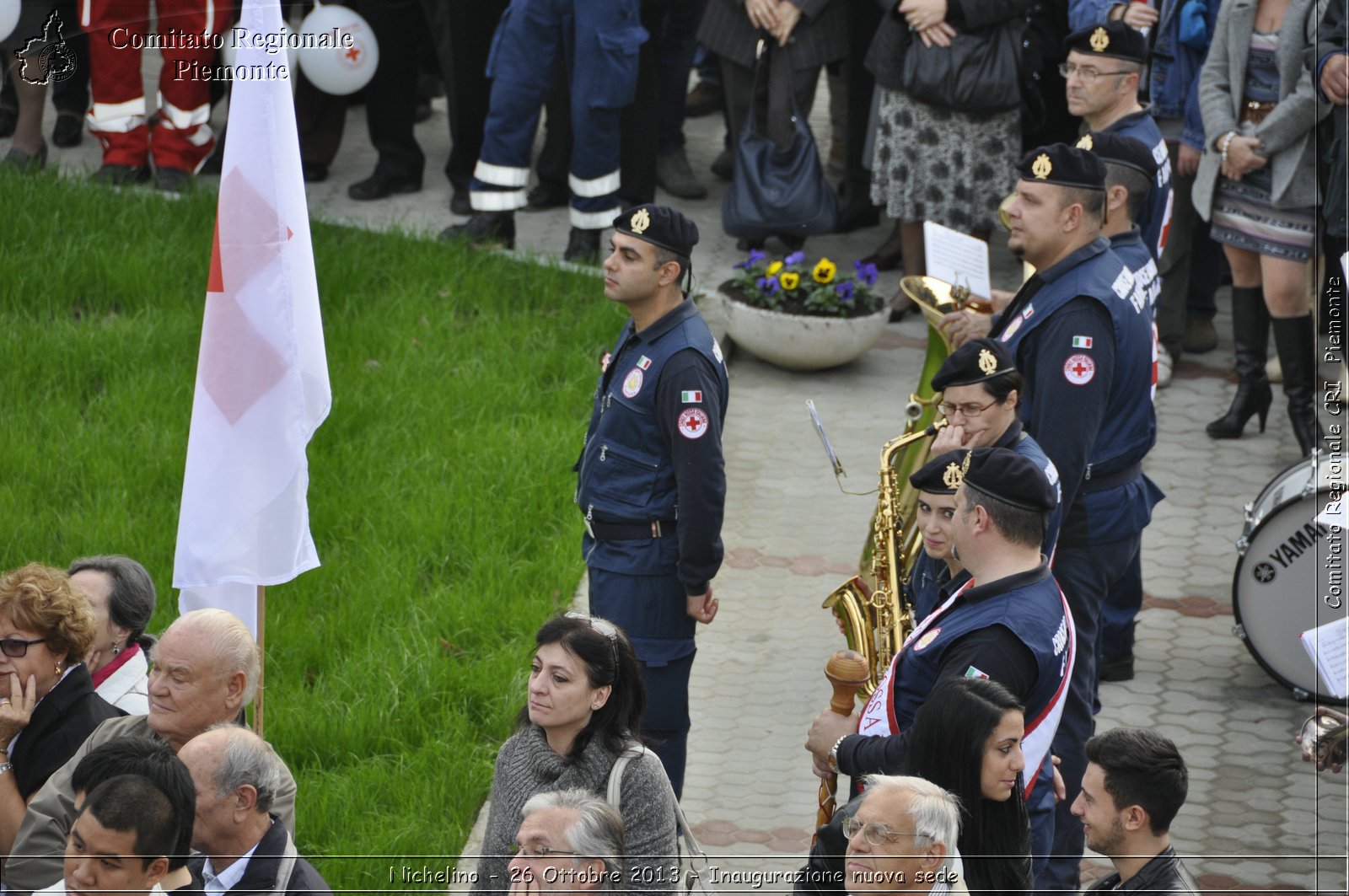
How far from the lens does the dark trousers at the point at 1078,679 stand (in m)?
5.35

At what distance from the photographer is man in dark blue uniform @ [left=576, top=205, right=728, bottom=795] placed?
18.2 feet

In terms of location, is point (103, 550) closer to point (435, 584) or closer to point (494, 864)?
point (435, 584)

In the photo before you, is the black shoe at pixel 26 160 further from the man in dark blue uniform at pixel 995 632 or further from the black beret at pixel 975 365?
the man in dark blue uniform at pixel 995 632

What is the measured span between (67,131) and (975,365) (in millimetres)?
8205

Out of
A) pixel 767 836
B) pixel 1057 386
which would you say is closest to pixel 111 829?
pixel 767 836

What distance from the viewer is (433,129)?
506 inches

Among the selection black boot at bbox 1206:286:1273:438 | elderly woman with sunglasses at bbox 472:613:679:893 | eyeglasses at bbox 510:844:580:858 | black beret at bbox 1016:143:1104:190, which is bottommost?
black boot at bbox 1206:286:1273:438

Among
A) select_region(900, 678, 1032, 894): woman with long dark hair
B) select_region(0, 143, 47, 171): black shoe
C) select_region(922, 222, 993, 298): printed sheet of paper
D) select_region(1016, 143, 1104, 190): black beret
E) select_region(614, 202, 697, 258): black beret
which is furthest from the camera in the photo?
select_region(0, 143, 47, 171): black shoe

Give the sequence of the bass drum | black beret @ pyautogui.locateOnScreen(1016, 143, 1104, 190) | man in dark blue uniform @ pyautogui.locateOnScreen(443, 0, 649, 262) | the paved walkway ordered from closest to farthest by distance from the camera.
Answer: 1. black beret @ pyautogui.locateOnScreen(1016, 143, 1104, 190)
2. the paved walkway
3. the bass drum
4. man in dark blue uniform @ pyautogui.locateOnScreen(443, 0, 649, 262)

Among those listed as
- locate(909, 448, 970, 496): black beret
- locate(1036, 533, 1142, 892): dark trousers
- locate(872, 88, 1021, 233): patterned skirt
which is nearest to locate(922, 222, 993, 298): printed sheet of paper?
locate(1036, 533, 1142, 892): dark trousers

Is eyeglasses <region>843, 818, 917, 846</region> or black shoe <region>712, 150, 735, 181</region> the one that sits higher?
eyeglasses <region>843, 818, 917, 846</region>

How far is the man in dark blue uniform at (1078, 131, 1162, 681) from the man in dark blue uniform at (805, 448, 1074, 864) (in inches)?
65.5

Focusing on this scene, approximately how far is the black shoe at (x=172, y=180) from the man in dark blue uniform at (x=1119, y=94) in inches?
223

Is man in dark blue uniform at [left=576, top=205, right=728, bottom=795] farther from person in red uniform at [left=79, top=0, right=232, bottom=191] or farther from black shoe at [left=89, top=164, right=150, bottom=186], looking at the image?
black shoe at [left=89, top=164, right=150, bottom=186]
